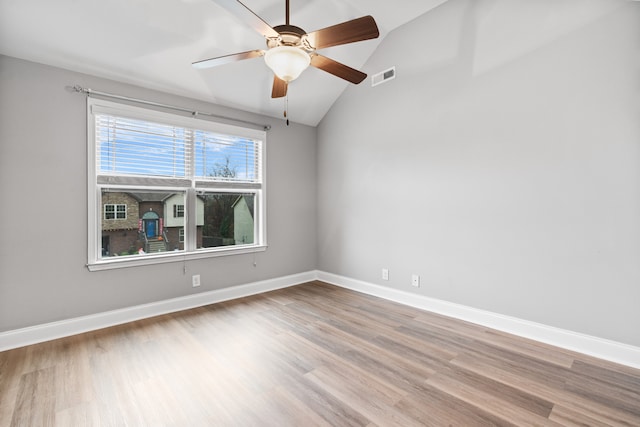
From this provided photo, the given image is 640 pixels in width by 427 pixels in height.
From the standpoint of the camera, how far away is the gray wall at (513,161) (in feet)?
7.32

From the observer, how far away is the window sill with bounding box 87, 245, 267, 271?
2.94 meters

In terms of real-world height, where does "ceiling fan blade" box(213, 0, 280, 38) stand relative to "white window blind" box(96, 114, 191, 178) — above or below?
above

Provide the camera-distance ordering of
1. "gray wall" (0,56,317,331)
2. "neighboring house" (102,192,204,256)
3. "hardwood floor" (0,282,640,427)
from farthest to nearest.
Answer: "neighboring house" (102,192,204,256) < "gray wall" (0,56,317,331) < "hardwood floor" (0,282,640,427)

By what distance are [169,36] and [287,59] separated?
5.16ft

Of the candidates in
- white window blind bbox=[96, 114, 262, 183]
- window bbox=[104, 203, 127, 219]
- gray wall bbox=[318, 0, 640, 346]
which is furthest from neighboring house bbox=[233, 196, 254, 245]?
gray wall bbox=[318, 0, 640, 346]

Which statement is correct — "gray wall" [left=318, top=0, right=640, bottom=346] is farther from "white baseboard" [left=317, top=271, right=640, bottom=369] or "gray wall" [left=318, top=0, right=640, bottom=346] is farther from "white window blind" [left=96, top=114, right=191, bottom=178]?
"white window blind" [left=96, top=114, right=191, bottom=178]

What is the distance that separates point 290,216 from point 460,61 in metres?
2.89

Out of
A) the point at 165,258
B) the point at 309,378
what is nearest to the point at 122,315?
the point at 165,258

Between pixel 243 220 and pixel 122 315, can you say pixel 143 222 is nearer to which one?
pixel 122 315

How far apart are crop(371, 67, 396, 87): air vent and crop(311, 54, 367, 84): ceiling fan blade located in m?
1.44

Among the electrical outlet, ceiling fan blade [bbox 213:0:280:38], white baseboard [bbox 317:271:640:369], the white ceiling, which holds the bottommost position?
white baseboard [bbox 317:271:640:369]

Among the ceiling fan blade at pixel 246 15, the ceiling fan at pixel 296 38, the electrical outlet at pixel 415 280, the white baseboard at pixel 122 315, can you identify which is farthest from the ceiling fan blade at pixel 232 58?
the electrical outlet at pixel 415 280

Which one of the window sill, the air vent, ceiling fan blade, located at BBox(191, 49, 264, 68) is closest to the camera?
ceiling fan blade, located at BBox(191, 49, 264, 68)

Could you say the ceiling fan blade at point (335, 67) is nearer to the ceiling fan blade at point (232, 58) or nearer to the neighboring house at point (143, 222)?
the ceiling fan blade at point (232, 58)
